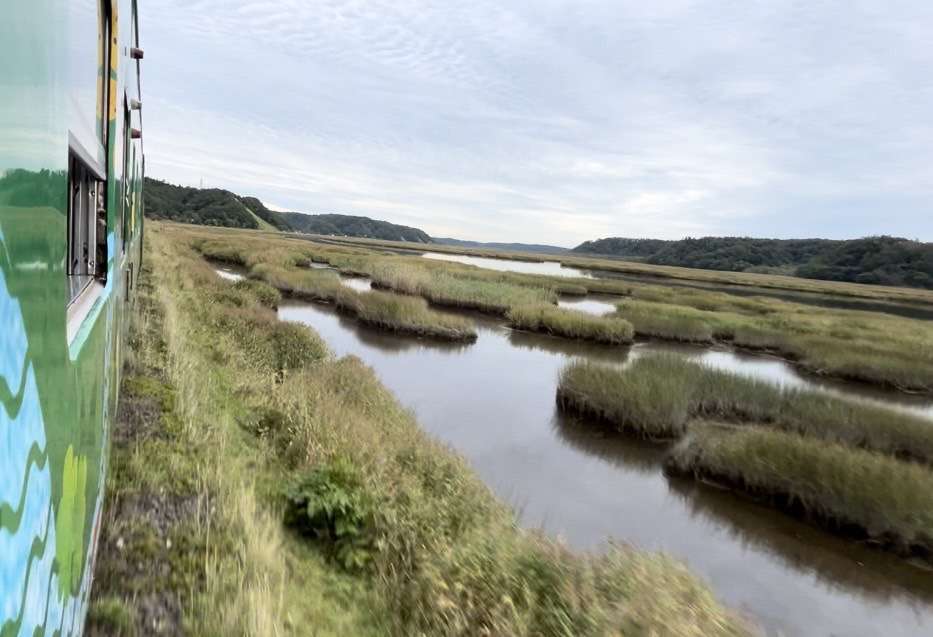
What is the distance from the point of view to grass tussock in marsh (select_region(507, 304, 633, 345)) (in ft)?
68.7

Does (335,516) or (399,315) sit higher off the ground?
(399,315)

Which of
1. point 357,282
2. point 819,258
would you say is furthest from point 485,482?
point 819,258

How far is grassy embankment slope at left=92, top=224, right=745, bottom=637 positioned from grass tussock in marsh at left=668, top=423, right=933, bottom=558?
4.76 metres

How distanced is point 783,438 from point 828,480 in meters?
1.32

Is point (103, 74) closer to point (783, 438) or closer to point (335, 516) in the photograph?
point (335, 516)

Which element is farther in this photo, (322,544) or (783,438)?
(783,438)

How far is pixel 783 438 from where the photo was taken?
979 centimetres

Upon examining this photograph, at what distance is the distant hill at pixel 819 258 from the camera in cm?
9438

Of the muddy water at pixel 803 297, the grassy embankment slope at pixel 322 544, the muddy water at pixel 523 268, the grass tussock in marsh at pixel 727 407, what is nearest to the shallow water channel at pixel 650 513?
the grass tussock in marsh at pixel 727 407

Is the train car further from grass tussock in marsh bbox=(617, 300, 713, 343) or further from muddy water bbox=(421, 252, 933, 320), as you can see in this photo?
muddy water bbox=(421, 252, 933, 320)

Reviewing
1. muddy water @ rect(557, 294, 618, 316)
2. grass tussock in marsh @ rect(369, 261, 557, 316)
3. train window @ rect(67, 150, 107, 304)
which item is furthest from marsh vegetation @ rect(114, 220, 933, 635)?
muddy water @ rect(557, 294, 618, 316)

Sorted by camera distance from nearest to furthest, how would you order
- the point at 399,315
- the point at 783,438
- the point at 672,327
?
the point at 783,438
the point at 399,315
the point at 672,327

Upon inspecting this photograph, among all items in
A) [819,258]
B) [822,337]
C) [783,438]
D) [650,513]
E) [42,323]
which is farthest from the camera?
[819,258]

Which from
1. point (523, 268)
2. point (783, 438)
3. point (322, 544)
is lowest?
point (322, 544)
